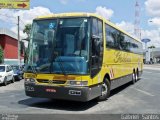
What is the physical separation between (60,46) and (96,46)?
1340 millimetres

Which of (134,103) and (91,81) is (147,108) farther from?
(91,81)

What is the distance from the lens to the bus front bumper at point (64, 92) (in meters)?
12.0

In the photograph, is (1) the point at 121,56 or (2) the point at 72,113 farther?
(1) the point at 121,56

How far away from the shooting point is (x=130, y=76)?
2227 centimetres

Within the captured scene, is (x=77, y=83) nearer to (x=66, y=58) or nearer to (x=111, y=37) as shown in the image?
(x=66, y=58)

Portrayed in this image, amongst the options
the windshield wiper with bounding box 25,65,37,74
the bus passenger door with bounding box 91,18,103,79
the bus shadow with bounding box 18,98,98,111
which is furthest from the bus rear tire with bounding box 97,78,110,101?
the windshield wiper with bounding box 25,65,37,74

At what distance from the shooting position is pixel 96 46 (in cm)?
1282

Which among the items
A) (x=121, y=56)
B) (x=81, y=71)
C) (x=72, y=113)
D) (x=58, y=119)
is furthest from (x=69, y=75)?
(x=121, y=56)

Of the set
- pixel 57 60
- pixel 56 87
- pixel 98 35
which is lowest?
pixel 56 87

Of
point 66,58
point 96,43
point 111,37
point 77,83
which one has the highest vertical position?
point 111,37

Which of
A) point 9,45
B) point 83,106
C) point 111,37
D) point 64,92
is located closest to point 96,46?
point 64,92

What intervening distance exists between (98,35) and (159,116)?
3.99m

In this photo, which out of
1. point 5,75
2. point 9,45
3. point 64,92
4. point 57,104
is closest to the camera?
point 64,92

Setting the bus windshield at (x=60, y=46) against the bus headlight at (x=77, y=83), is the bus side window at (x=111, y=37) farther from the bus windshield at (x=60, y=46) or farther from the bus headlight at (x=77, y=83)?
the bus headlight at (x=77, y=83)
